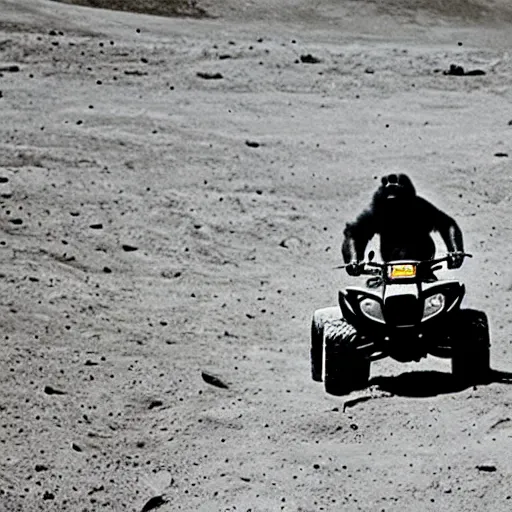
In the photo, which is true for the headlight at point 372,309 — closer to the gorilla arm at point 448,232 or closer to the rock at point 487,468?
the gorilla arm at point 448,232

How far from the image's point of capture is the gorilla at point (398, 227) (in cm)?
993

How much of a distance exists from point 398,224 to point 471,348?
3.11ft

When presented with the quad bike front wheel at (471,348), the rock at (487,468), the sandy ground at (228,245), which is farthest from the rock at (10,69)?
the rock at (487,468)

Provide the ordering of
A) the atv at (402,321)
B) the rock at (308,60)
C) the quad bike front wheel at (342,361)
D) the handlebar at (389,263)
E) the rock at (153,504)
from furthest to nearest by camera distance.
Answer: the rock at (308,60) < the rock at (153,504) < the quad bike front wheel at (342,361) < the handlebar at (389,263) < the atv at (402,321)

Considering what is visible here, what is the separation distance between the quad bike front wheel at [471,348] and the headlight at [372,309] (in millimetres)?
577

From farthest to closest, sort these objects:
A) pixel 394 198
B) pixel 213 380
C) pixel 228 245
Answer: pixel 228 245 < pixel 213 380 < pixel 394 198

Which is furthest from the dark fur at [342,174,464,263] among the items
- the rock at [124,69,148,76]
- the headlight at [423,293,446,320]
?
the rock at [124,69,148,76]

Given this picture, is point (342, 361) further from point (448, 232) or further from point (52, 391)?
point (52, 391)

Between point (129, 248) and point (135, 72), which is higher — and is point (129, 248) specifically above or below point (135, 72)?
below

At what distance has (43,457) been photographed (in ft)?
38.3

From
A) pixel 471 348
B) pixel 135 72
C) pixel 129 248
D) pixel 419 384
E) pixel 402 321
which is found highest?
pixel 402 321

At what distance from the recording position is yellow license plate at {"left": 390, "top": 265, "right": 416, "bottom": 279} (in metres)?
9.59

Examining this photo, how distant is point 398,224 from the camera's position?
10023mm

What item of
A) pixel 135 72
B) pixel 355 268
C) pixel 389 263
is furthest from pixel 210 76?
pixel 389 263
